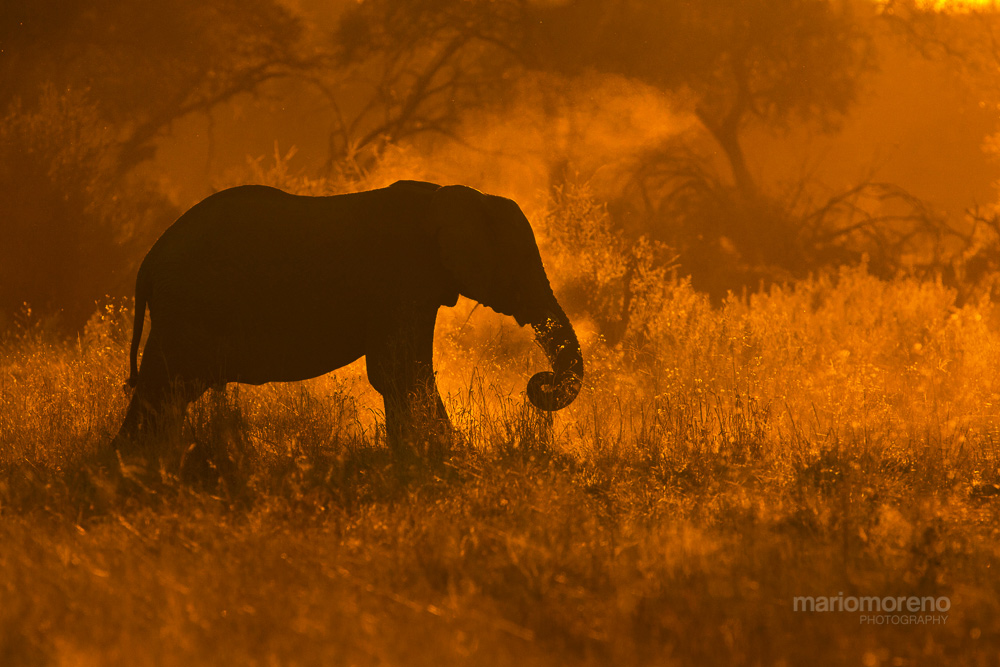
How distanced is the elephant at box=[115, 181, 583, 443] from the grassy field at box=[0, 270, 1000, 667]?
294 mm

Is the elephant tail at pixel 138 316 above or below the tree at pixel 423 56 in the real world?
below

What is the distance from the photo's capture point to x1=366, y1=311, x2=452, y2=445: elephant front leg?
6289 millimetres

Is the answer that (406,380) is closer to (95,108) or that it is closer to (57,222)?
(57,222)

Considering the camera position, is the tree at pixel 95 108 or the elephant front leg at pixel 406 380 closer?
the elephant front leg at pixel 406 380

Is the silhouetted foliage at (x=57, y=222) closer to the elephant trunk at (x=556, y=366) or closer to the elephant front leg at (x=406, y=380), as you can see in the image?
the elephant front leg at (x=406, y=380)

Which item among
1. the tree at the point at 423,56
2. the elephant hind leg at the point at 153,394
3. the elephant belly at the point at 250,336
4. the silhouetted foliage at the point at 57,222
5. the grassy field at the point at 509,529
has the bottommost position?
the grassy field at the point at 509,529

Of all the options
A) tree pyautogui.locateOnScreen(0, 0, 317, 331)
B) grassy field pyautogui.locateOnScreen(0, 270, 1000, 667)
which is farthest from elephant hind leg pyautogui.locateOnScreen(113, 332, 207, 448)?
tree pyautogui.locateOnScreen(0, 0, 317, 331)

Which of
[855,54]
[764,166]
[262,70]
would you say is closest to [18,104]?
[262,70]

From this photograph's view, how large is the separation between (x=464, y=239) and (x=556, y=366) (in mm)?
894

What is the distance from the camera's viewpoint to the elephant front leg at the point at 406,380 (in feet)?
20.6

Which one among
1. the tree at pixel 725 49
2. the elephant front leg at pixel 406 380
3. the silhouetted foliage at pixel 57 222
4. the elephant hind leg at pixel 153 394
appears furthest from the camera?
the tree at pixel 725 49

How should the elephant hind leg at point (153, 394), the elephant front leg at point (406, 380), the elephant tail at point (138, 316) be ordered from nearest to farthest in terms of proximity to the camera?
1. the elephant front leg at point (406, 380)
2. the elephant hind leg at point (153, 394)
3. the elephant tail at point (138, 316)

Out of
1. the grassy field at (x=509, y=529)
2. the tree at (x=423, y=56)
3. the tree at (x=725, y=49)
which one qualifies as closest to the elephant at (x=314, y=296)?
the grassy field at (x=509, y=529)

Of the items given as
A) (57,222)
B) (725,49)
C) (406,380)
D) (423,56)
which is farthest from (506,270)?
(423,56)
